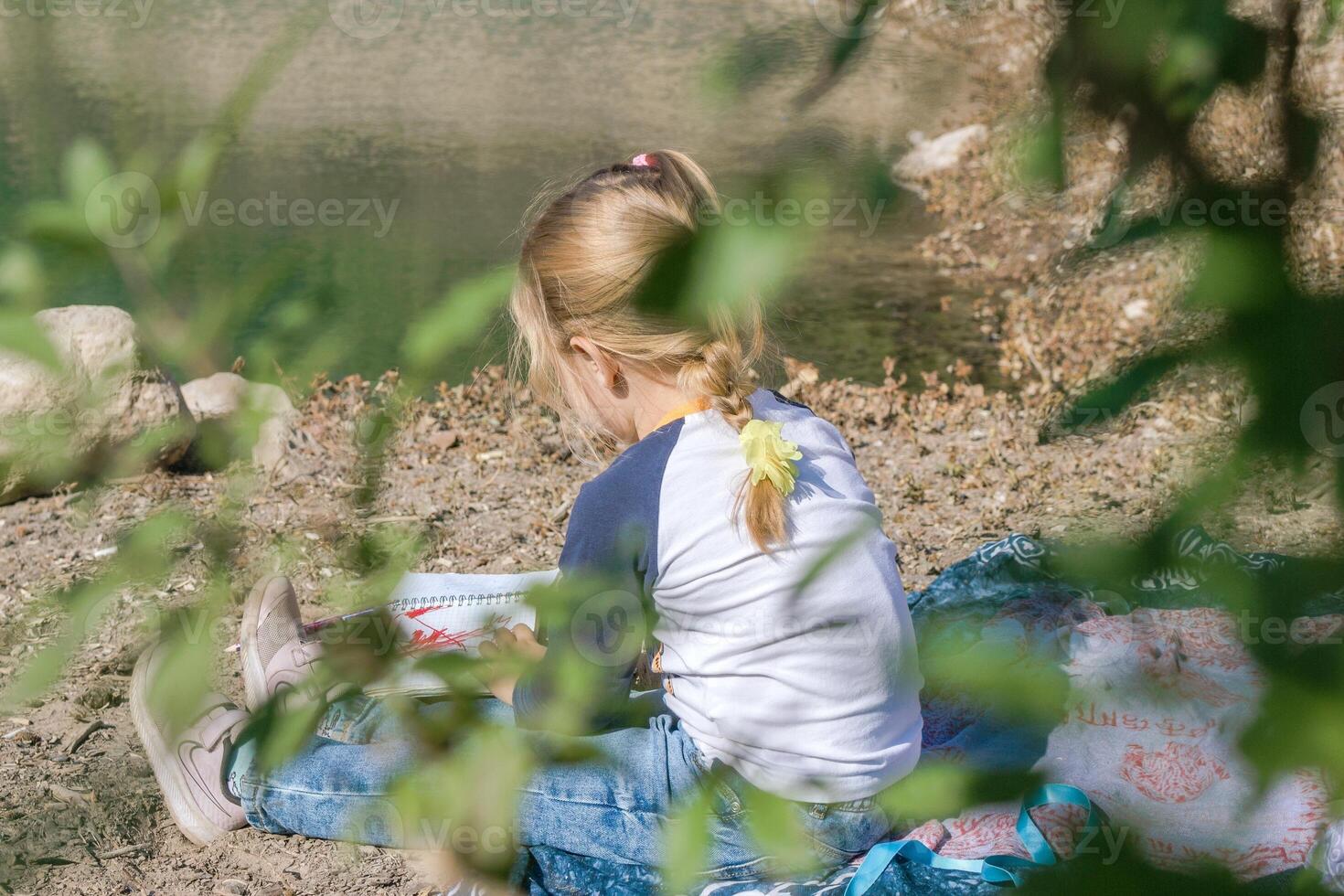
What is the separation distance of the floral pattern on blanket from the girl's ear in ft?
2.37

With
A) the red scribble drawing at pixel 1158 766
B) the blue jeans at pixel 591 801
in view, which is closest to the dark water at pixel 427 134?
the blue jeans at pixel 591 801

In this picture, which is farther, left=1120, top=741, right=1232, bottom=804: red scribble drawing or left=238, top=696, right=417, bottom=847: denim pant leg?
left=238, top=696, right=417, bottom=847: denim pant leg

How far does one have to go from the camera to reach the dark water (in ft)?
2.25

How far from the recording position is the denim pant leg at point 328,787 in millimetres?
2566

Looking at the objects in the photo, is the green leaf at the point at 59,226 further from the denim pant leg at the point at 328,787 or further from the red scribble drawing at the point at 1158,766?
the red scribble drawing at the point at 1158,766

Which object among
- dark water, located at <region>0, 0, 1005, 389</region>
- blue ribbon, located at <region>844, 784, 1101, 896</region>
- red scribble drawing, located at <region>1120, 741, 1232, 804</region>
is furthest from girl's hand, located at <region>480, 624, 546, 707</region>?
red scribble drawing, located at <region>1120, 741, 1232, 804</region>

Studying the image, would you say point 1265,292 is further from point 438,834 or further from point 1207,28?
point 438,834

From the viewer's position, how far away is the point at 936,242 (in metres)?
8.78

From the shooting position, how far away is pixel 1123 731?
2346 millimetres

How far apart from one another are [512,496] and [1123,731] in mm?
2719

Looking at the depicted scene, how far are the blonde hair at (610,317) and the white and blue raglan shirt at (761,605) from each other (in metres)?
0.06

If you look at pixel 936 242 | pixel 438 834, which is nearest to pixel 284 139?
pixel 936 242

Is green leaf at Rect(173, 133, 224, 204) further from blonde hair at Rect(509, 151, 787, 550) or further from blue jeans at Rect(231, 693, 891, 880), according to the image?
blue jeans at Rect(231, 693, 891, 880)

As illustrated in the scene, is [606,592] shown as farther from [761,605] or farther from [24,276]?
[761,605]
